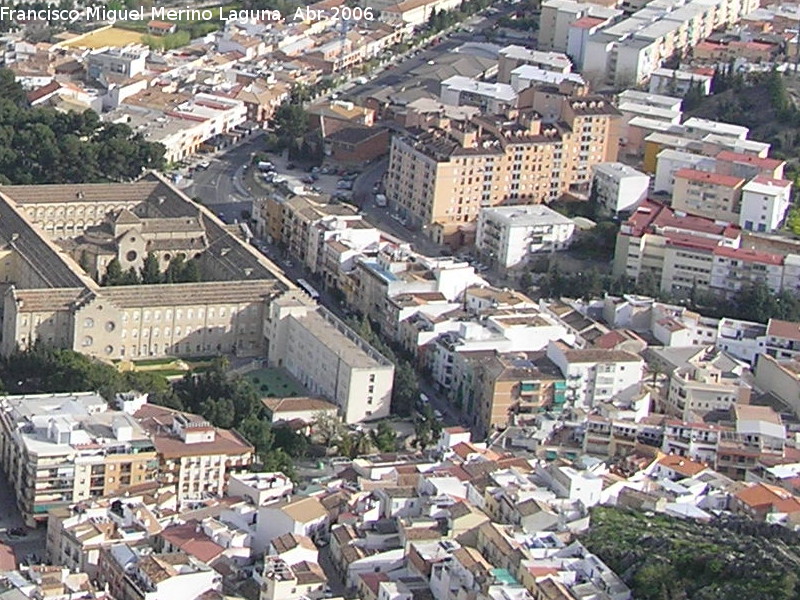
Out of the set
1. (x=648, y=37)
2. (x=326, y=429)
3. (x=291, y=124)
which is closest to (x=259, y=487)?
(x=326, y=429)

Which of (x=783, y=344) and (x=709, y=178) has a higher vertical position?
(x=709, y=178)

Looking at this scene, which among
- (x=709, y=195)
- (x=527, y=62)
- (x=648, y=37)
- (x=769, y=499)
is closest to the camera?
(x=769, y=499)

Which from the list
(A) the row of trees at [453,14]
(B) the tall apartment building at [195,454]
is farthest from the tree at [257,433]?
(A) the row of trees at [453,14]

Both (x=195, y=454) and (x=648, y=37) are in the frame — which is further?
(x=648, y=37)

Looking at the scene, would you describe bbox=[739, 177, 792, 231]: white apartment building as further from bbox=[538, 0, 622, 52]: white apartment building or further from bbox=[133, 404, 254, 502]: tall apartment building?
bbox=[133, 404, 254, 502]: tall apartment building

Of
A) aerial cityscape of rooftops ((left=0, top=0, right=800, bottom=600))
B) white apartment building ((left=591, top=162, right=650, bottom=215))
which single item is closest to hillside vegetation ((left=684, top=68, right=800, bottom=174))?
aerial cityscape of rooftops ((left=0, top=0, right=800, bottom=600))

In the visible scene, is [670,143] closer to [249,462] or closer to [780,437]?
[780,437]

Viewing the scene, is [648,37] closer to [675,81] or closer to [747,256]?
[675,81]
